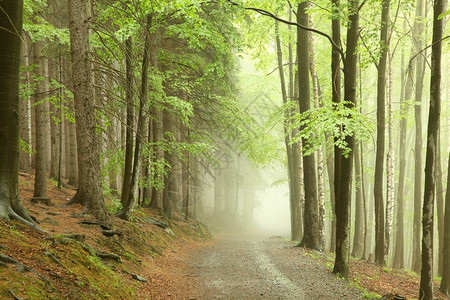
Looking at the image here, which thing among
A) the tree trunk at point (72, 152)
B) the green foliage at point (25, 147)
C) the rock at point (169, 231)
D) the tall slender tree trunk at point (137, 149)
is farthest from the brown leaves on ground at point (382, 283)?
the tree trunk at point (72, 152)

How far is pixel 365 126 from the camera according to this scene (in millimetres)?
8758

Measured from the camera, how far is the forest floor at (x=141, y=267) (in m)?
4.88

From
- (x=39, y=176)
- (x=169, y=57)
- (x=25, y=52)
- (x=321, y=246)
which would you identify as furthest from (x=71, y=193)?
(x=321, y=246)

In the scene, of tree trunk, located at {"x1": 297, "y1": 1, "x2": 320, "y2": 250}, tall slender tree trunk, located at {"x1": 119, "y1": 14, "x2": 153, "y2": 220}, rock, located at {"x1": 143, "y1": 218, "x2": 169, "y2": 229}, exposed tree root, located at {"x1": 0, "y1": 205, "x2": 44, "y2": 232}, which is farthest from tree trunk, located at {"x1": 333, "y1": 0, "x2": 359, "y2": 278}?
exposed tree root, located at {"x1": 0, "y1": 205, "x2": 44, "y2": 232}

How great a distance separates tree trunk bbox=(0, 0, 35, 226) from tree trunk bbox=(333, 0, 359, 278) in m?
7.99

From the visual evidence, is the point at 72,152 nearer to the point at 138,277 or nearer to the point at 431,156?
the point at 138,277

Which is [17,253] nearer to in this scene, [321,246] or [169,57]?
[169,57]

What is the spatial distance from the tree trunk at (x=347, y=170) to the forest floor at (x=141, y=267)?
29.9 inches

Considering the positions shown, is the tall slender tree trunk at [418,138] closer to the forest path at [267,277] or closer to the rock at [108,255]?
the forest path at [267,277]

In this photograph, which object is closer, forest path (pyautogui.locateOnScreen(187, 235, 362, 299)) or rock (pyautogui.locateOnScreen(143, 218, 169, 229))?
forest path (pyautogui.locateOnScreen(187, 235, 362, 299))

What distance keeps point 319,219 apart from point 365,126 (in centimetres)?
751

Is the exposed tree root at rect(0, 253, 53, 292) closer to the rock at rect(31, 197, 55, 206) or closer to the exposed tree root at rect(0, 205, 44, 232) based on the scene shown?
the exposed tree root at rect(0, 205, 44, 232)

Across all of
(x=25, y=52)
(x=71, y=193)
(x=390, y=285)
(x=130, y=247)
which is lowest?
(x=390, y=285)

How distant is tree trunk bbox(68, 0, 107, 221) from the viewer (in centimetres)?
915
